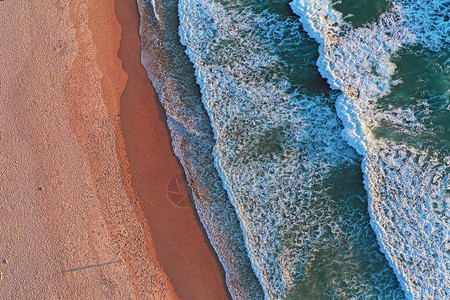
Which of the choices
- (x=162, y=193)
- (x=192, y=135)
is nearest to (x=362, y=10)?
(x=192, y=135)

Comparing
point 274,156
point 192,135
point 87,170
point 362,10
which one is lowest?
point 274,156

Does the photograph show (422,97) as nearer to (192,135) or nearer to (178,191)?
(192,135)

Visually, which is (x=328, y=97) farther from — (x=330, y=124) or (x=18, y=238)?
(x=18, y=238)

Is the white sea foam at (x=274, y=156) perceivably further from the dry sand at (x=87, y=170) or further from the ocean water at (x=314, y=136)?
the dry sand at (x=87, y=170)

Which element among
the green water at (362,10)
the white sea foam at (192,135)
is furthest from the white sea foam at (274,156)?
the green water at (362,10)

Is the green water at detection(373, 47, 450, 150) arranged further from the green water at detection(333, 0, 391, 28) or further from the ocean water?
the green water at detection(333, 0, 391, 28)

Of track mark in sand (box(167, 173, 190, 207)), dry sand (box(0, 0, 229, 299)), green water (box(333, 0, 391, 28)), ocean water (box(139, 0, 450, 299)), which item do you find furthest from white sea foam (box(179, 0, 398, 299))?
green water (box(333, 0, 391, 28))
